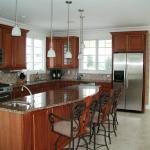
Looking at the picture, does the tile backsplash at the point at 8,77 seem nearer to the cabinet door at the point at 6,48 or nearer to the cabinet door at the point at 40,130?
the cabinet door at the point at 6,48

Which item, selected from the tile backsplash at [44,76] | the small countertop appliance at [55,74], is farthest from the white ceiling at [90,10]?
the small countertop appliance at [55,74]

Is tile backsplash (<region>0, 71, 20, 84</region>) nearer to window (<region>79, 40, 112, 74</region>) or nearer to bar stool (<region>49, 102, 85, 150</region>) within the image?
window (<region>79, 40, 112, 74</region>)

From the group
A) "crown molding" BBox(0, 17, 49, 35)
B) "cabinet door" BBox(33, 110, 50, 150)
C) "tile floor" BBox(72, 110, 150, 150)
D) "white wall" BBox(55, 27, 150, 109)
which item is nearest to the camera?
"cabinet door" BBox(33, 110, 50, 150)

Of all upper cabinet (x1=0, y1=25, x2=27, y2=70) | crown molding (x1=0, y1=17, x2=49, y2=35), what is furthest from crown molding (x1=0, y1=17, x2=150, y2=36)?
upper cabinet (x1=0, y1=25, x2=27, y2=70)

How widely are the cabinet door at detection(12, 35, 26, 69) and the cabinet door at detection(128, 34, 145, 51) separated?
325 cm

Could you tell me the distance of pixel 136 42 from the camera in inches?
261

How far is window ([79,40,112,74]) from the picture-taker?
297 inches

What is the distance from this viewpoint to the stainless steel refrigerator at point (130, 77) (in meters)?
6.55

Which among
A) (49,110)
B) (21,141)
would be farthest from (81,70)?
(21,141)

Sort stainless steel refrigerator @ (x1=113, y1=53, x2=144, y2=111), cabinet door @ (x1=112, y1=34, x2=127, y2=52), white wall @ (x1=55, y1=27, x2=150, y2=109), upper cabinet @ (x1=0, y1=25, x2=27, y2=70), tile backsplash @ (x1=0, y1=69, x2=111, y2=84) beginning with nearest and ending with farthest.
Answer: upper cabinet @ (x1=0, y1=25, x2=27, y2=70) → tile backsplash @ (x1=0, y1=69, x2=111, y2=84) → stainless steel refrigerator @ (x1=113, y1=53, x2=144, y2=111) → cabinet door @ (x1=112, y1=34, x2=127, y2=52) → white wall @ (x1=55, y1=27, x2=150, y2=109)

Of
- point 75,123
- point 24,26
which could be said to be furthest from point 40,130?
point 24,26

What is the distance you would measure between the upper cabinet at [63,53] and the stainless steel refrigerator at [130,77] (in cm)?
152

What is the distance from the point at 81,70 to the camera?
26.1 ft

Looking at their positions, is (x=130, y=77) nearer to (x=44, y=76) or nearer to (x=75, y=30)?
(x=75, y=30)
